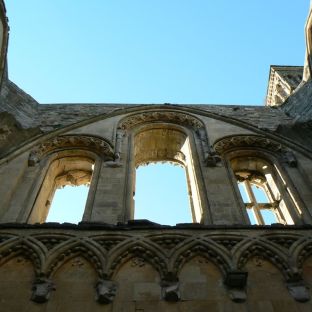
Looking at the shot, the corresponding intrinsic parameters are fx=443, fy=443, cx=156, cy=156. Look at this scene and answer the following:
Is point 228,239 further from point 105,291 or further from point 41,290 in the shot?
point 41,290

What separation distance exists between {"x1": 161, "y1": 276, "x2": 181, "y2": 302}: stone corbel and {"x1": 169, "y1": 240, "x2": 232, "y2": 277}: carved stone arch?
121 millimetres

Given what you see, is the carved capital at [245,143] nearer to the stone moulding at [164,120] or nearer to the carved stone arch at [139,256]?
the stone moulding at [164,120]

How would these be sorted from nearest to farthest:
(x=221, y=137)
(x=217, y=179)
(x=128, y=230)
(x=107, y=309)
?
(x=107, y=309) → (x=128, y=230) → (x=217, y=179) → (x=221, y=137)

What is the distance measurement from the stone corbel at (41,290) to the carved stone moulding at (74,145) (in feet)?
13.6

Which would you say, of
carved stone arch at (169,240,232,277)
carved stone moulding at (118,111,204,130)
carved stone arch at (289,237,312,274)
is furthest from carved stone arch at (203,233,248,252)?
carved stone moulding at (118,111,204,130)

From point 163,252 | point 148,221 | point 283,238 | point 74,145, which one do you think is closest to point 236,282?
point 163,252

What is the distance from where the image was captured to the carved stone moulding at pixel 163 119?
1139 cm

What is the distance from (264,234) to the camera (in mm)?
6371

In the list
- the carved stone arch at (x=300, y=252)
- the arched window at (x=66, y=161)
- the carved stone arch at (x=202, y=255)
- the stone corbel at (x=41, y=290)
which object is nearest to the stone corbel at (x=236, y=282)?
the carved stone arch at (x=202, y=255)

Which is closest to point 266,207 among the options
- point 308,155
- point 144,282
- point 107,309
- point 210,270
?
point 308,155

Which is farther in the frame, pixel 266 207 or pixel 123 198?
pixel 266 207

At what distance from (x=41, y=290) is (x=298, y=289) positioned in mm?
3178

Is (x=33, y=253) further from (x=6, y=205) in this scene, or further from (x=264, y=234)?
(x=264, y=234)

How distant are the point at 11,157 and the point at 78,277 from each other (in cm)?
409
